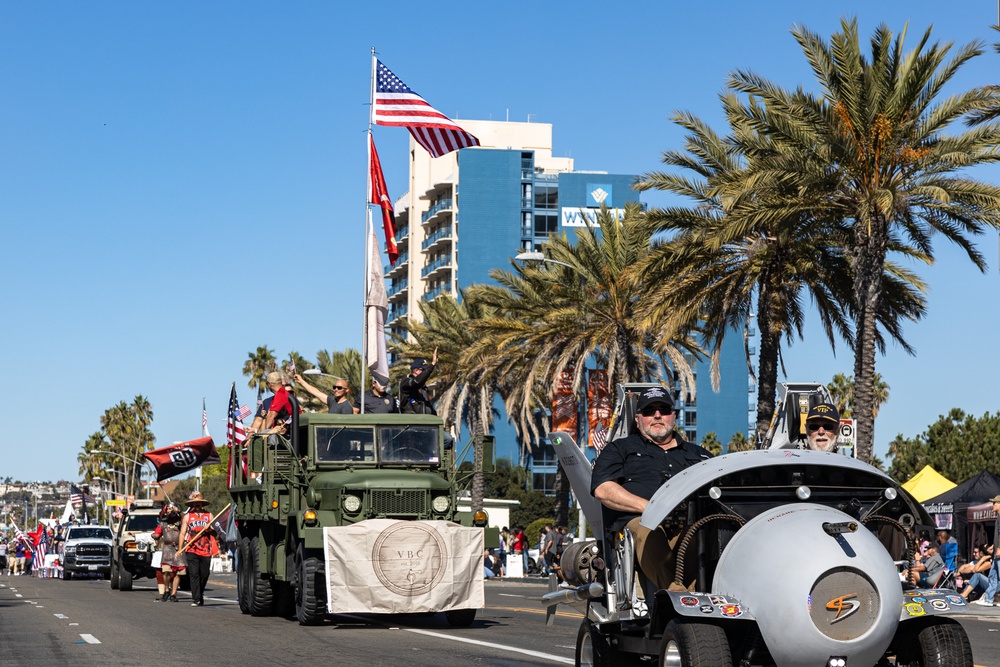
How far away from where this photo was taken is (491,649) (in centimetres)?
1445

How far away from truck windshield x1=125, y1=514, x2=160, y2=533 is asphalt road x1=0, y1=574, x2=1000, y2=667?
11.5 metres

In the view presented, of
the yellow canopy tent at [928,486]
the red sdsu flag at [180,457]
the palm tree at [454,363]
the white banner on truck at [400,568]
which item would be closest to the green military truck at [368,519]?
the white banner on truck at [400,568]

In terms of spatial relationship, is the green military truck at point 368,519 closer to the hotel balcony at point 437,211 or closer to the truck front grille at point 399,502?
the truck front grille at point 399,502

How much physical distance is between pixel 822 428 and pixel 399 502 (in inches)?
367

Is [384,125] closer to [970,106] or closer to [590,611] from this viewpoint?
[970,106]

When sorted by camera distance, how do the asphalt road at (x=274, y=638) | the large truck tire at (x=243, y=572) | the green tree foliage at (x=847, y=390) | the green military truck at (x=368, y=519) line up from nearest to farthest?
1. the asphalt road at (x=274, y=638)
2. the green military truck at (x=368, y=519)
3. the large truck tire at (x=243, y=572)
4. the green tree foliage at (x=847, y=390)

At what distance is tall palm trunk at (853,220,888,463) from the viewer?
97.6 feet

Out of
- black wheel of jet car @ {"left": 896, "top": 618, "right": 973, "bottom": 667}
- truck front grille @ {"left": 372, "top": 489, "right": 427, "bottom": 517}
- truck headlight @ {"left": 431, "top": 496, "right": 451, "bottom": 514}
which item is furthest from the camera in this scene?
→ truck headlight @ {"left": 431, "top": 496, "right": 451, "bottom": 514}

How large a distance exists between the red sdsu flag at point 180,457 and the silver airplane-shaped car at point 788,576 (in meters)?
38.2

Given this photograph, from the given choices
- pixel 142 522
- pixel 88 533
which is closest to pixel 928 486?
pixel 142 522

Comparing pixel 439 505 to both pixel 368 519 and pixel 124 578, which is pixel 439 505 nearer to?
pixel 368 519

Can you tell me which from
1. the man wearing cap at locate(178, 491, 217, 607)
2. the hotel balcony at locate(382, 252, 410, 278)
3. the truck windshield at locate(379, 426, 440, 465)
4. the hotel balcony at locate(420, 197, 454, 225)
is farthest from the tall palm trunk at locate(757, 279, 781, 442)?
the hotel balcony at locate(382, 252, 410, 278)

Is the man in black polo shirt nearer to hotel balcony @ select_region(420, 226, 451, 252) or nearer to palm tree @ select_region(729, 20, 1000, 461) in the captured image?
palm tree @ select_region(729, 20, 1000, 461)

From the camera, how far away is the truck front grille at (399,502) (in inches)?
732
